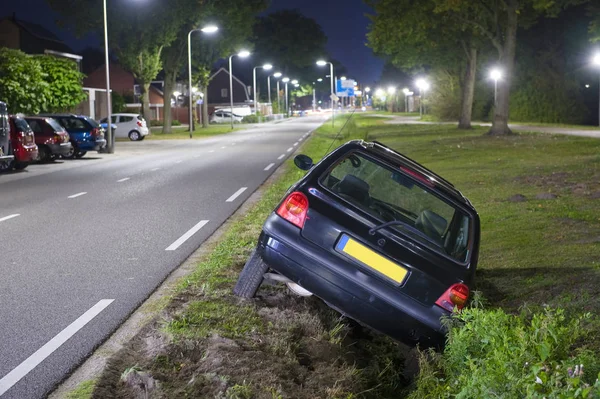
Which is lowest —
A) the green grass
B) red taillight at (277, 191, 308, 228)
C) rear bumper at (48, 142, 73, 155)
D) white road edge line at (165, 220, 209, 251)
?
the green grass

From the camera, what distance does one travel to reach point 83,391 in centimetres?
482

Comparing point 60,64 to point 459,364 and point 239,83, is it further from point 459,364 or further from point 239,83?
point 239,83

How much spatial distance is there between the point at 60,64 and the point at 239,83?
97.6 metres

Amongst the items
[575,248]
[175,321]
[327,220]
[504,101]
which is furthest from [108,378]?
[504,101]

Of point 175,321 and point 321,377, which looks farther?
point 175,321

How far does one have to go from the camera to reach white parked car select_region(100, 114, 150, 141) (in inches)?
1823

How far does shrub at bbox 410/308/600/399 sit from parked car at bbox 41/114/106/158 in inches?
1015

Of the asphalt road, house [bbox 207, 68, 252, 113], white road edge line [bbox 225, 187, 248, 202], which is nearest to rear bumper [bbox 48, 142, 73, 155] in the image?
the asphalt road

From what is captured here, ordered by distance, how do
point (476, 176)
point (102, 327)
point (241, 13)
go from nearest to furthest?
1. point (102, 327)
2. point (476, 176)
3. point (241, 13)

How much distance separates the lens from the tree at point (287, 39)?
5059 inches

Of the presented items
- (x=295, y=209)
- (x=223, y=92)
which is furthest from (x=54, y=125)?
(x=223, y=92)

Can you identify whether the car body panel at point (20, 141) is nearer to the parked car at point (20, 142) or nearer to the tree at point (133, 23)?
the parked car at point (20, 142)

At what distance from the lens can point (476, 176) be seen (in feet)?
62.0

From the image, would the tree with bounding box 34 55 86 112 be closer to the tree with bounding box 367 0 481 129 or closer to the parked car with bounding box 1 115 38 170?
the parked car with bounding box 1 115 38 170
